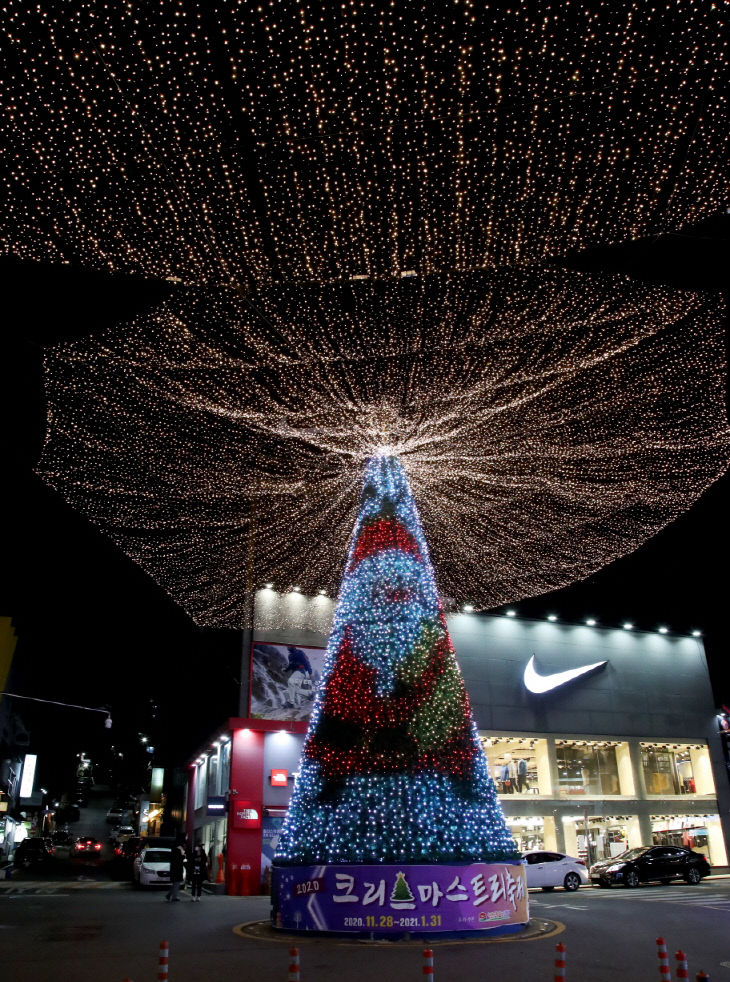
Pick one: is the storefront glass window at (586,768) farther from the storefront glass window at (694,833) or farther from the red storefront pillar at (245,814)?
the red storefront pillar at (245,814)

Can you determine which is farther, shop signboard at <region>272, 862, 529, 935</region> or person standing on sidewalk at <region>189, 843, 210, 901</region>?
person standing on sidewalk at <region>189, 843, 210, 901</region>

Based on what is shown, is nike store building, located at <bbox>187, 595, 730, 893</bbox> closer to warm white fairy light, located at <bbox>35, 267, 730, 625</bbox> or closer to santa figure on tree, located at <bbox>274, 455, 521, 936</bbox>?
warm white fairy light, located at <bbox>35, 267, 730, 625</bbox>

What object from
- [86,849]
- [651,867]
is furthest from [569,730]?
[86,849]

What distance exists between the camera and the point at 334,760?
9.34 m

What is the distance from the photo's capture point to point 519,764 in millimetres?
25141

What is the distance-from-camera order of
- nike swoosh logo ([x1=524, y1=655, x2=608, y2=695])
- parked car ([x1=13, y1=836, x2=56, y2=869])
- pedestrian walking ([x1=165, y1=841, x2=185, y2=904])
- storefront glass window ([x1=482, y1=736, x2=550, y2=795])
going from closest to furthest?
1. pedestrian walking ([x1=165, y1=841, x2=185, y2=904])
2. storefront glass window ([x1=482, y1=736, x2=550, y2=795])
3. nike swoosh logo ([x1=524, y1=655, x2=608, y2=695])
4. parked car ([x1=13, y1=836, x2=56, y2=869])

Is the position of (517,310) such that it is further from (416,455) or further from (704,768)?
(704,768)

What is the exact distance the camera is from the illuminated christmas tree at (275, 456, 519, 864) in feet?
28.6

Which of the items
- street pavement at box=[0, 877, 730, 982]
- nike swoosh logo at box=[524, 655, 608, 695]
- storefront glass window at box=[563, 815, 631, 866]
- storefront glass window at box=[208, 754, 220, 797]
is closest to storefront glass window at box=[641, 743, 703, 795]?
storefront glass window at box=[563, 815, 631, 866]

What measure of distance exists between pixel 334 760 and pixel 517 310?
6.61 meters

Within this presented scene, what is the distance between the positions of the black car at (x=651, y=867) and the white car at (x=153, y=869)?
43.8ft

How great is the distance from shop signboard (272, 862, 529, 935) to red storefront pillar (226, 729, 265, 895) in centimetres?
1247

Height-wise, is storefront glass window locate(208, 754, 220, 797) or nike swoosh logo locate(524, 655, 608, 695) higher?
nike swoosh logo locate(524, 655, 608, 695)

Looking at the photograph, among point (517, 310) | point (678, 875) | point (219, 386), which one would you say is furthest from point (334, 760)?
point (678, 875)
